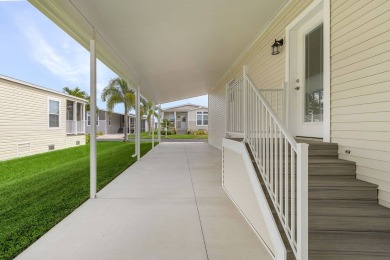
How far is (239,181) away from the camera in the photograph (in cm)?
338

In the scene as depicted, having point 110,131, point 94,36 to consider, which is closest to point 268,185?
point 94,36

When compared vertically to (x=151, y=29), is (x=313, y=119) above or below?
below

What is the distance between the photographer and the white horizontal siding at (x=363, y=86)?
2.34 m

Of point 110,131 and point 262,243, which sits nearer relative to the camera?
point 262,243

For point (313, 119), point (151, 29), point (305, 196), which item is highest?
point (151, 29)

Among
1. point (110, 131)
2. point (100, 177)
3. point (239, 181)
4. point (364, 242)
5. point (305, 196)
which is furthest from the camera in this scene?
point (110, 131)

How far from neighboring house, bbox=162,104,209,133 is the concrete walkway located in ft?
78.6

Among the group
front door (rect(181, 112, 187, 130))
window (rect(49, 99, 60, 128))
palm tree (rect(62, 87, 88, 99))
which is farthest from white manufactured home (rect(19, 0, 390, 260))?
palm tree (rect(62, 87, 88, 99))

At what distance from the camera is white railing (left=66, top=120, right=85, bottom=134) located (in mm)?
13562

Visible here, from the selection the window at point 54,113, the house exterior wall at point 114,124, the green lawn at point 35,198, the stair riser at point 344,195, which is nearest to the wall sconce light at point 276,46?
the stair riser at point 344,195

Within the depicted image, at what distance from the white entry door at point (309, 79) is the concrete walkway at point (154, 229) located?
1799 millimetres

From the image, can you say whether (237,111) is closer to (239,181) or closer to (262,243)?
(239,181)

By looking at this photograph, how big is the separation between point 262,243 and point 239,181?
1043 mm

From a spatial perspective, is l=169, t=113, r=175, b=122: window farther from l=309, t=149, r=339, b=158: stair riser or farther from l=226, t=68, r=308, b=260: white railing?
l=309, t=149, r=339, b=158: stair riser
